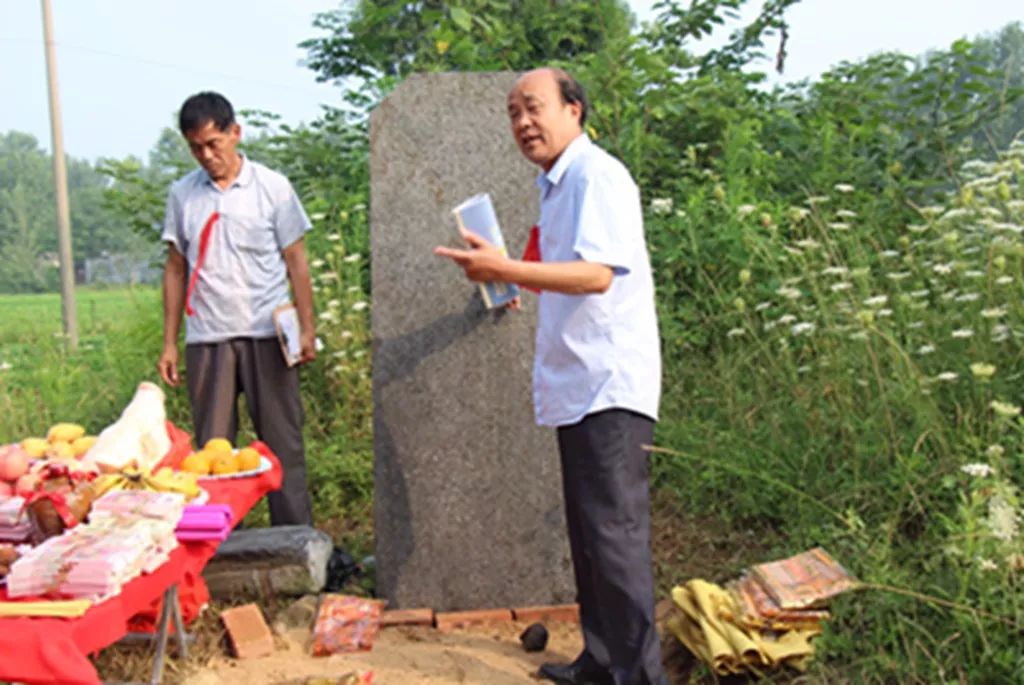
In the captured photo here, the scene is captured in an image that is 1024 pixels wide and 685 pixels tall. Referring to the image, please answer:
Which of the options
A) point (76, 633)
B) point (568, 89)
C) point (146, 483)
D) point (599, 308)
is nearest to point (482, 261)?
point (599, 308)

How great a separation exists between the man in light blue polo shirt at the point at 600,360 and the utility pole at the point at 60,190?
1501 centimetres

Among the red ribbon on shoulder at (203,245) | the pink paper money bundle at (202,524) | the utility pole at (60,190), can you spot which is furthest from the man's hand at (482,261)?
the utility pole at (60,190)

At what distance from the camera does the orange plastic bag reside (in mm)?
4582

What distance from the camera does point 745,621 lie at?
4.03m

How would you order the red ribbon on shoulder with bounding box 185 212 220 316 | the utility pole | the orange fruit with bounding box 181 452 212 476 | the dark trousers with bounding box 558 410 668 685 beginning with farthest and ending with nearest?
the utility pole < the red ribbon on shoulder with bounding box 185 212 220 316 < the orange fruit with bounding box 181 452 212 476 < the dark trousers with bounding box 558 410 668 685

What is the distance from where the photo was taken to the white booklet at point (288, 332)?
5.27 meters

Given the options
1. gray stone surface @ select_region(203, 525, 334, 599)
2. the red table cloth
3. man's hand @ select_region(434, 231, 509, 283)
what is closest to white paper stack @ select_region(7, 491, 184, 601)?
the red table cloth

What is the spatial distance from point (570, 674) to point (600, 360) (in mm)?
1244

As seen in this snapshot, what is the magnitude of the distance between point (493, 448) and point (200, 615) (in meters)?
1.39

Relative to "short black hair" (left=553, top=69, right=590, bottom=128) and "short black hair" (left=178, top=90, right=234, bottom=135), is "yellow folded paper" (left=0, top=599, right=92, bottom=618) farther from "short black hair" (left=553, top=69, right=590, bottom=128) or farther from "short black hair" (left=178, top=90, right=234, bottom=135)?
"short black hair" (left=178, top=90, right=234, bottom=135)

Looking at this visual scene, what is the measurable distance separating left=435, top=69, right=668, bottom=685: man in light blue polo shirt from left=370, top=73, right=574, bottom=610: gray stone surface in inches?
46.7

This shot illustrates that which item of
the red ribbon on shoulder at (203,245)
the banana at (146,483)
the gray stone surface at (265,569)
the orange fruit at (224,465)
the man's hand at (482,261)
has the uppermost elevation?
the red ribbon on shoulder at (203,245)

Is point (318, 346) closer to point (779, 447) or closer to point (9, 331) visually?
point (779, 447)

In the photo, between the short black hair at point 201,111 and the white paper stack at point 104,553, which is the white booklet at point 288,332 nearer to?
the short black hair at point 201,111
